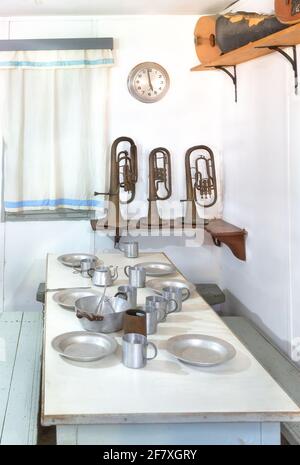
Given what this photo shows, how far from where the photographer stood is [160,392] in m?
1.29

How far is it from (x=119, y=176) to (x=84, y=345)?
6.98ft

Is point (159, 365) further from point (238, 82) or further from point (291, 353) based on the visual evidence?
point (238, 82)

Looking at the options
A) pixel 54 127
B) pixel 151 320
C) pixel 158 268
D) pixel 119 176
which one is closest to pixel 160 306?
pixel 151 320

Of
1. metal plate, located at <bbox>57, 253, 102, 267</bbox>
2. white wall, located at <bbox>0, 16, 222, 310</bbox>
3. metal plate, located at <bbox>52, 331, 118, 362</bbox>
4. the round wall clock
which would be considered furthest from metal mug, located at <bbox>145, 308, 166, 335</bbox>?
the round wall clock

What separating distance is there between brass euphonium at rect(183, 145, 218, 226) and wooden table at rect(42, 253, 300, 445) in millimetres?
2232

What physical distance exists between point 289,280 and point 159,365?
126 centimetres

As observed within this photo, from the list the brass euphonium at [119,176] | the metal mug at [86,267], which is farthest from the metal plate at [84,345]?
the brass euphonium at [119,176]

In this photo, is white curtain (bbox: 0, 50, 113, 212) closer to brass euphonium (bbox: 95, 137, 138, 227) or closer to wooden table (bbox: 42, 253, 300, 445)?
brass euphonium (bbox: 95, 137, 138, 227)

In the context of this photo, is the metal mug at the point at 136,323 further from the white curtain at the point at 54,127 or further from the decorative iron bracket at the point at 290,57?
the white curtain at the point at 54,127

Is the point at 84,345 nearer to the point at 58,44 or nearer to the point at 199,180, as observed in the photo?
the point at 199,180

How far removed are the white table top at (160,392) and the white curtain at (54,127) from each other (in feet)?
6.77

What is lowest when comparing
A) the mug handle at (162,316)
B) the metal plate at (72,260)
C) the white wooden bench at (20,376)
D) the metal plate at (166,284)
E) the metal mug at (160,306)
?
the white wooden bench at (20,376)

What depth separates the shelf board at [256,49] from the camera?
2.05 meters
